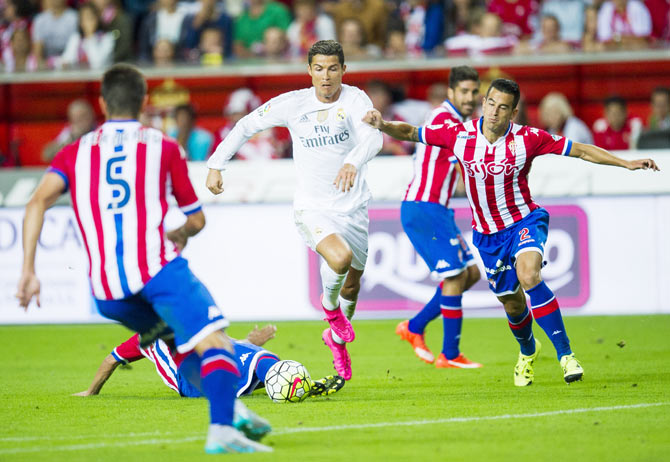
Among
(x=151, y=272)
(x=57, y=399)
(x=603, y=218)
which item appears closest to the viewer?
(x=151, y=272)

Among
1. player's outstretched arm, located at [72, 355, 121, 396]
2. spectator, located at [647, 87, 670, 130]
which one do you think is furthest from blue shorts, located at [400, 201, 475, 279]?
spectator, located at [647, 87, 670, 130]

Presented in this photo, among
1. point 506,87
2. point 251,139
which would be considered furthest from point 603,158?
point 251,139

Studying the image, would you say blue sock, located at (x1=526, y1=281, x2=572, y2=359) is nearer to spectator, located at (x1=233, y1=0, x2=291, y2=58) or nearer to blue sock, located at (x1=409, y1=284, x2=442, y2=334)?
blue sock, located at (x1=409, y1=284, x2=442, y2=334)

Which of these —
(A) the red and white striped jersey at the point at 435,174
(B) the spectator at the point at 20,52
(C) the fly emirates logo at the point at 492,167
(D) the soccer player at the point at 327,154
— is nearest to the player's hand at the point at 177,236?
(D) the soccer player at the point at 327,154

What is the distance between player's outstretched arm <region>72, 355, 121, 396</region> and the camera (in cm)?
709

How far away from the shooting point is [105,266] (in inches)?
200

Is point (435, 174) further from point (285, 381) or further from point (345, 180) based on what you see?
point (285, 381)

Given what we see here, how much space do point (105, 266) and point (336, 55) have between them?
9.84ft

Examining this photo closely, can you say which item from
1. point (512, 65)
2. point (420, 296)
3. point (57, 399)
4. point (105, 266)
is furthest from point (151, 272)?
point (512, 65)

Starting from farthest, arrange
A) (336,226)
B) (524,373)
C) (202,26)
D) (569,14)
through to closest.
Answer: (202,26)
(569,14)
(336,226)
(524,373)

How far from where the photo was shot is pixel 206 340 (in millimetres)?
5008

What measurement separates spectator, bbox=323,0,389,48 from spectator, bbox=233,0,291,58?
0.70 m

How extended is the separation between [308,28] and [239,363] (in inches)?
362

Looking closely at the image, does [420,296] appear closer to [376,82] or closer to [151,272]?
[376,82]
